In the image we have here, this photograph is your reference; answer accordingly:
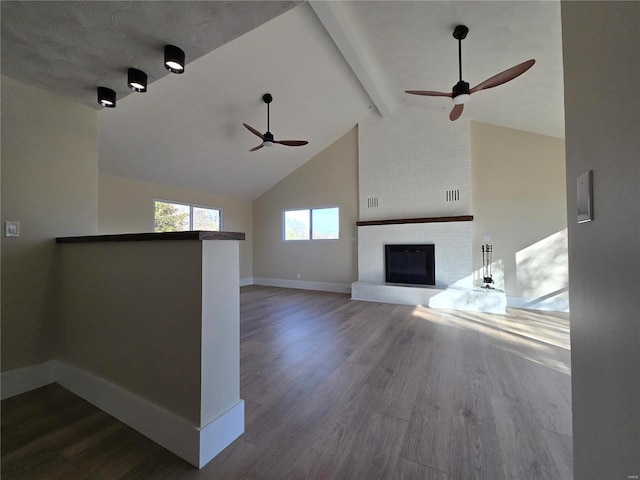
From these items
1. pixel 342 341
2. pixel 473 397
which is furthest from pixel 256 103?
pixel 473 397

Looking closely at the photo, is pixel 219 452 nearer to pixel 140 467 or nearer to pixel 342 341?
pixel 140 467

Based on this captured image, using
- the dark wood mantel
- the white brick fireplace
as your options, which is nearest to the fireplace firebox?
the white brick fireplace

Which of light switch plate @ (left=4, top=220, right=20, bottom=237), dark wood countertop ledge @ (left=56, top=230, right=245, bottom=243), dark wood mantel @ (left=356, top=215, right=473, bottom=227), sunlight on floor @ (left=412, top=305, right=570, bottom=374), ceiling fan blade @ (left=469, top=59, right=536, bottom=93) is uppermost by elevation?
ceiling fan blade @ (left=469, top=59, right=536, bottom=93)

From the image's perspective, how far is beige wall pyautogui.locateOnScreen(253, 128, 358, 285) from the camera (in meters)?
5.83

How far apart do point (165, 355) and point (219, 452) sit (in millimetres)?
585

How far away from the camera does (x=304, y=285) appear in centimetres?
632

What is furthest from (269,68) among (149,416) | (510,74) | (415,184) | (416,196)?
(149,416)

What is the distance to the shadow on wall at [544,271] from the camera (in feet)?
12.9

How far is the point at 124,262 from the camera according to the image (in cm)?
157

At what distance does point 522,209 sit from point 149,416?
5.43 meters

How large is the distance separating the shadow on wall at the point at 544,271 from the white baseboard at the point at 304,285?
3.23m

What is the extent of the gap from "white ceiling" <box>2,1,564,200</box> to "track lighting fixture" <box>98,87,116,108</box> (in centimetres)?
9

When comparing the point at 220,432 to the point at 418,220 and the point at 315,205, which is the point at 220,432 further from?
the point at 315,205

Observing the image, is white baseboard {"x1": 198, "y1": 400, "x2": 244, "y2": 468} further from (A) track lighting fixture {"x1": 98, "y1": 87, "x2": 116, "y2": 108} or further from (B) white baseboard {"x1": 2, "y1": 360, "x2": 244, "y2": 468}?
(A) track lighting fixture {"x1": 98, "y1": 87, "x2": 116, "y2": 108}
